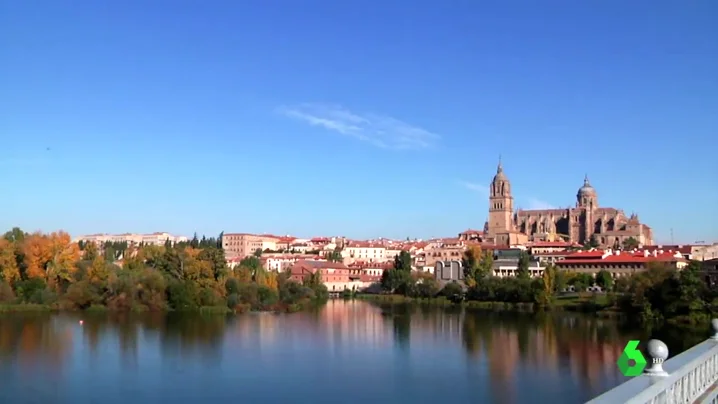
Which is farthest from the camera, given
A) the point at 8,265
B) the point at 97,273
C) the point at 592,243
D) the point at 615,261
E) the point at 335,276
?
the point at 592,243

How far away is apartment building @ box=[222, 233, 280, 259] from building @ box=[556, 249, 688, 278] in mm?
36569

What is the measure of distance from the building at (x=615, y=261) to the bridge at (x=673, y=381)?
3682 cm

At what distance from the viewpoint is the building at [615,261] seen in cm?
3931

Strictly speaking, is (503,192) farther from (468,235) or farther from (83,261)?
(83,261)

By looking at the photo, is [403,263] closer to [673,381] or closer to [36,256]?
[36,256]

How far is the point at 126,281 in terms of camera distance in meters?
27.6

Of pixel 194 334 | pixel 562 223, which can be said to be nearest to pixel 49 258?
pixel 194 334

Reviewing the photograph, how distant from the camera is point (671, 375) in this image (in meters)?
2.98

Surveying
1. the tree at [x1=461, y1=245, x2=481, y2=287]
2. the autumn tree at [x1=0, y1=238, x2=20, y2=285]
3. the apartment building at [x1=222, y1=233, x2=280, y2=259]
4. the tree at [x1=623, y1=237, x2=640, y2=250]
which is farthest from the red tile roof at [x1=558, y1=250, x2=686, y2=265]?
the apartment building at [x1=222, y1=233, x2=280, y2=259]

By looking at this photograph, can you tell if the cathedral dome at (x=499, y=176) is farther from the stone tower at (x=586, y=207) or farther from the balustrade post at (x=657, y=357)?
the balustrade post at (x=657, y=357)

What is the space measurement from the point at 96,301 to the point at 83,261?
3.81 meters

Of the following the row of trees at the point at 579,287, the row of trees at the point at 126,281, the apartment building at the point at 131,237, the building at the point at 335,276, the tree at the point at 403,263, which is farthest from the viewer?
the apartment building at the point at 131,237

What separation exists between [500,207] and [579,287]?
28.5m

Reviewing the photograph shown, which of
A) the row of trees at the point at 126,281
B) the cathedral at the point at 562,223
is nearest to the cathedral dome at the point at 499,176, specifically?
the cathedral at the point at 562,223
